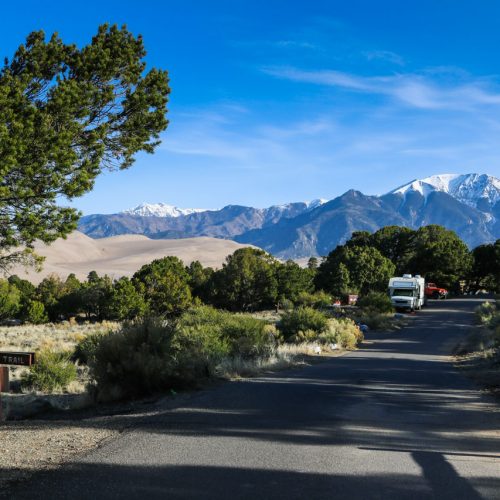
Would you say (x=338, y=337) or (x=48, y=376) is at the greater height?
(x=338, y=337)

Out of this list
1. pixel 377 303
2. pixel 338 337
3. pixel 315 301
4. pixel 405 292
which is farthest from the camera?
pixel 315 301

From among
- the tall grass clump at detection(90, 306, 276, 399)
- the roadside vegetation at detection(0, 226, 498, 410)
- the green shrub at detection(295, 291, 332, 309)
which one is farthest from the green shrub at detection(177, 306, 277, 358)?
the green shrub at detection(295, 291, 332, 309)

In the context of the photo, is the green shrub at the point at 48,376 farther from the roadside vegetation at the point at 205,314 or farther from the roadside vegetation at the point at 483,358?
the roadside vegetation at the point at 483,358

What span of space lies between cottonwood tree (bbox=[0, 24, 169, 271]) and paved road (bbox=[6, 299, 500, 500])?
26.1 feet

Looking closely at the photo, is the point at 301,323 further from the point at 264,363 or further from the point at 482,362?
the point at 264,363

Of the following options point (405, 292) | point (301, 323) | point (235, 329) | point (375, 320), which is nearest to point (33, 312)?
point (405, 292)

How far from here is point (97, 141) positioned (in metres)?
16.9

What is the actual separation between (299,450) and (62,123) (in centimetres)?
1210

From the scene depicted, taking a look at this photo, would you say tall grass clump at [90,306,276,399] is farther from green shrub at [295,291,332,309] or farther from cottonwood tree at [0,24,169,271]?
green shrub at [295,291,332,309]

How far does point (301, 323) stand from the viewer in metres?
31.6

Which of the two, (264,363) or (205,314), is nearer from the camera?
(264,363)

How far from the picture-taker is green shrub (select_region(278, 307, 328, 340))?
102 ft

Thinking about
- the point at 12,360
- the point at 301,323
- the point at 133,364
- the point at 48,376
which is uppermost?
the point at 12,360

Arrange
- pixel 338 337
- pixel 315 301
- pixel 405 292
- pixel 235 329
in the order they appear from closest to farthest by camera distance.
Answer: pixel 235 329 < pixel 338 337 < pixel 405 292 < pixel 315 301
